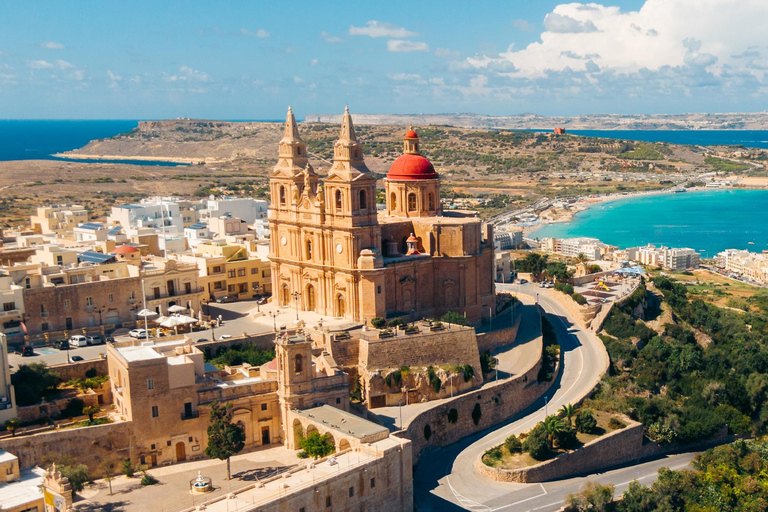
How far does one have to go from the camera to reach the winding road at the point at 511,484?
116ft

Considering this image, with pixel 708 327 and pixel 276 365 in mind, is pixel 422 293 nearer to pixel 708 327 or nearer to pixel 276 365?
pixel 276 365

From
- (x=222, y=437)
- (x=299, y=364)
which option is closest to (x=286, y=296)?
(x=299, y=364)

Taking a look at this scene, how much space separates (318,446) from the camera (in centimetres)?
3262

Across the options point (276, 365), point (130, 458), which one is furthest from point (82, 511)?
point (276, 365)

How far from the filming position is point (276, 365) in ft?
119

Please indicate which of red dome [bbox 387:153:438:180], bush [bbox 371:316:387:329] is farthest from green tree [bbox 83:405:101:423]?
red dome [bbox 387:153:438:180]

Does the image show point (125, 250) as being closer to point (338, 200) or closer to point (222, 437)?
point (338, 200)

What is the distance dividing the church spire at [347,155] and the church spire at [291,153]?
3.70 meters

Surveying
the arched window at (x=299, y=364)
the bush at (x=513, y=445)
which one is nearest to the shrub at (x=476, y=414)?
the bush at (x=513, y=445)

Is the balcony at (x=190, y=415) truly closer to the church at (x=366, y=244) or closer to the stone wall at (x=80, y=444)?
the stone wall at (x=80, y=444)

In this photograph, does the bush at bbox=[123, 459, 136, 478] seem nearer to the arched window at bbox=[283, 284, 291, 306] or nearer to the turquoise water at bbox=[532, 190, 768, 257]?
Result: the arched window at bbox=[283, 284, 291, 306]

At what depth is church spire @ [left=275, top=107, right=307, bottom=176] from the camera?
4862 centimetres

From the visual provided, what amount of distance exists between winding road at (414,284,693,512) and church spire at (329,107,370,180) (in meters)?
15.0

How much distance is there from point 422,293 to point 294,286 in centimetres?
732
